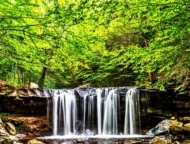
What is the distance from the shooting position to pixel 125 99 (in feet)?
44.1

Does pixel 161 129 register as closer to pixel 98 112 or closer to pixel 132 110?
pixel 132 110

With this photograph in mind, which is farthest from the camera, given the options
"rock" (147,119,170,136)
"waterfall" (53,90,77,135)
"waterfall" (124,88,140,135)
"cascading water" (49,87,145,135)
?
"waterfall" (53,90,77,135)

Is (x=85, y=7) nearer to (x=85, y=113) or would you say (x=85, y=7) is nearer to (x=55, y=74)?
(x=85, y=113)

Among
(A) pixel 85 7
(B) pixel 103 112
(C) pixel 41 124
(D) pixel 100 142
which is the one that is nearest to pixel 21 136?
(C) pixel 41 124

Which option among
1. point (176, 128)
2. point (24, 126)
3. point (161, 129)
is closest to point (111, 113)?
point (161, 129)

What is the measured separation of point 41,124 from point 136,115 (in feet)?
14.1

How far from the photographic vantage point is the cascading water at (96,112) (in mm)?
13203

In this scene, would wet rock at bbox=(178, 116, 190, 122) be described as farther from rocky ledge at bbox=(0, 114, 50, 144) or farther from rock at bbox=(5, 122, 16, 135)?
rock at bbox=(5, 122, 16, 135)

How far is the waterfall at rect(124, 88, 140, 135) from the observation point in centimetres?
1310

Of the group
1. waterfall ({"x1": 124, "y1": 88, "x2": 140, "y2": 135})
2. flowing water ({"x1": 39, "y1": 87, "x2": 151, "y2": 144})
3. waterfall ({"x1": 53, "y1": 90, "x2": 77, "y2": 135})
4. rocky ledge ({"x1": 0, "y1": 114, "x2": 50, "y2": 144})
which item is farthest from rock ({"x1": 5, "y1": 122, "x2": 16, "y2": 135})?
waterfall ({"x1": 124, "y1": 88, "x2": 140, "y2": 135})

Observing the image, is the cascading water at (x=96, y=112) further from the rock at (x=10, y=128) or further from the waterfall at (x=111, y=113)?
the rock at (x=10, y=128)

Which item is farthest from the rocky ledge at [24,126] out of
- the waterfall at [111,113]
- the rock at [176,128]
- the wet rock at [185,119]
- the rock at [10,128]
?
the wet rock at [185,119]

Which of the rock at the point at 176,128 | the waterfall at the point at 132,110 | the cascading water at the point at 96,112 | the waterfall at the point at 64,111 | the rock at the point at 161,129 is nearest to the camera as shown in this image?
the rock at the point at 176,128

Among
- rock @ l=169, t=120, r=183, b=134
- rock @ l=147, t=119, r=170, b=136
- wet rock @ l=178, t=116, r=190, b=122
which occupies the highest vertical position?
wet rock @ l=178, t=116, r=190, b=122
